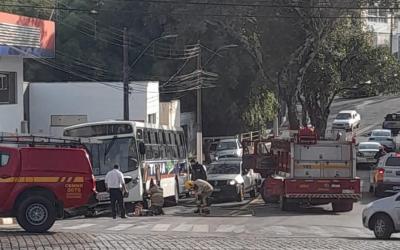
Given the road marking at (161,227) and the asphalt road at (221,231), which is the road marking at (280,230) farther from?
the road marking at (161,227)

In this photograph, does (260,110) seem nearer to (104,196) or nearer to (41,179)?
(104,196)

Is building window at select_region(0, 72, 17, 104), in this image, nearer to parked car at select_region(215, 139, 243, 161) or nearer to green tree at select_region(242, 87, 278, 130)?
parked car at select_region(215, 139, 243, 161)

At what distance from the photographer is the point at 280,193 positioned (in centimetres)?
2869

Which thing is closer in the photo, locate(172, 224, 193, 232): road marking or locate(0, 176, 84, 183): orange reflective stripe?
locate(0, 176, 84, 183): orange reflective stripe

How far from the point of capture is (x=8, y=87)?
35031mm

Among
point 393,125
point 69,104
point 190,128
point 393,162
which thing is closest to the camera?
point 393,162

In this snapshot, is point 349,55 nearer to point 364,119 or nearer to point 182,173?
point 182,173

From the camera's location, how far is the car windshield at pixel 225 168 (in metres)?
33.9

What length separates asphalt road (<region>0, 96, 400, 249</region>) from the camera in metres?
14.9

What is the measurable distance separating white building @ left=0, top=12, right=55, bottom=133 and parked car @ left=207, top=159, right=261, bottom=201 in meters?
9.29

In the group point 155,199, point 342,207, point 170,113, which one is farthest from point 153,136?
point 170,113

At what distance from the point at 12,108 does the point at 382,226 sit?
20.8 metres

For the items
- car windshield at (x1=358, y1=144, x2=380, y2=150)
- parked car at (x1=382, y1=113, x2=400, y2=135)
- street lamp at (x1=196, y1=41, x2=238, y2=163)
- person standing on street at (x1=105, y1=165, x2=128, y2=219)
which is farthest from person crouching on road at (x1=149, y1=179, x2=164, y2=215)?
parked car at (x1=382, y1=113, x2=400, y2=135)

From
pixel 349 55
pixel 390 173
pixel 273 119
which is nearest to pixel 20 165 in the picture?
pixel 390 173
